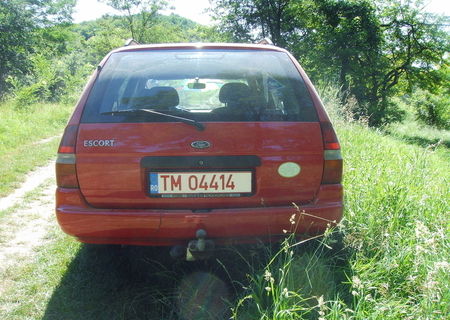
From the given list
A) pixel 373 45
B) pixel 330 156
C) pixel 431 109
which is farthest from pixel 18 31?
pixel 431 109

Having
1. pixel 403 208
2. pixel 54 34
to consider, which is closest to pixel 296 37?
pixel 54 34

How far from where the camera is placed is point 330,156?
2178mm

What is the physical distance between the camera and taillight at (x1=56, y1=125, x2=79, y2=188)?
2.09 m

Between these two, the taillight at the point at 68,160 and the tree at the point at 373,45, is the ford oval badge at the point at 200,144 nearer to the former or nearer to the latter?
the taillight at the point at 68,160

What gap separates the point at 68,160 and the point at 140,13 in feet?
117

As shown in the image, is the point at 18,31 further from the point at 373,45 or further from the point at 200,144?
the point at 200,144

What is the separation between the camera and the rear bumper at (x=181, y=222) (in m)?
2.08

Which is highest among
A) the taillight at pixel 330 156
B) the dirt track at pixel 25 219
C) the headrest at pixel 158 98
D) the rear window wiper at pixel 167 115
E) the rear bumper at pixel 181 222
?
the headrest at pixel 158 98

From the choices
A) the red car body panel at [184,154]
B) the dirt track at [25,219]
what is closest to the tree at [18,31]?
the dirt track at [25,219]

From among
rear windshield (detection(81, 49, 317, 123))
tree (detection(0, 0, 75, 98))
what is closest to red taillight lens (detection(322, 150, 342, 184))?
rear windshield (detection(81, 49, 317, 123))

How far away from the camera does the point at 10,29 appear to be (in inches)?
964

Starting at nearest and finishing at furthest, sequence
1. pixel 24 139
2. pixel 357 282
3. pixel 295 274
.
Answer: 1. pixel 357 282
2. pixel 295 274
3. pixel 24 139

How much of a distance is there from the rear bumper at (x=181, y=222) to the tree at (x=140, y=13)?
34877 millimetres

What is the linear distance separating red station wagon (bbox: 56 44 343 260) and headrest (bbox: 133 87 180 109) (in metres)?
0.01
